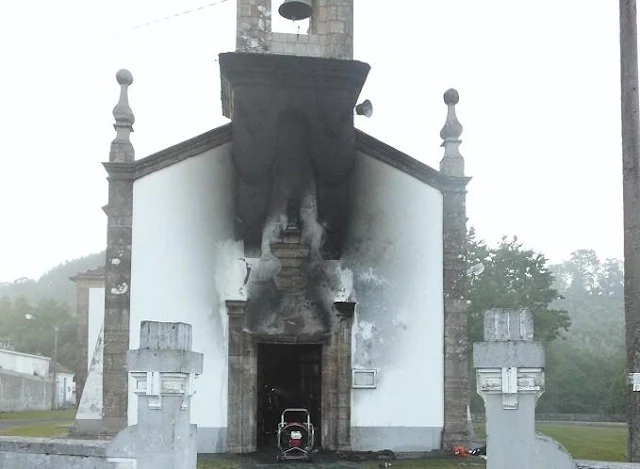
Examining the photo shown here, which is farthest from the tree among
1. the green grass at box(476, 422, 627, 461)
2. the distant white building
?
the distant white building

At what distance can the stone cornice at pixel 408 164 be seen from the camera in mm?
15117

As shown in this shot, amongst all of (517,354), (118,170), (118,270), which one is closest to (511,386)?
(517,354)

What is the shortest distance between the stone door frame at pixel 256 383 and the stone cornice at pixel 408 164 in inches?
117

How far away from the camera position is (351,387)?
47.4 feet

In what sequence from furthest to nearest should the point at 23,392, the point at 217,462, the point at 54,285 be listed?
the point at 54,285, the point at 23,392, the point at 217,462

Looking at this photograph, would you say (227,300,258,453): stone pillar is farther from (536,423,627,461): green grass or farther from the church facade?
(536,423,627,461): green grass

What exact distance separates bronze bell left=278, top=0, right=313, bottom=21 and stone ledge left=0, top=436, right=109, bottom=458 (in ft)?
24.3

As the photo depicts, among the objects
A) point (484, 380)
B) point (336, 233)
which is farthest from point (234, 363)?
point (484, 380)

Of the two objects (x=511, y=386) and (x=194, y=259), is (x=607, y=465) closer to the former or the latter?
(x=511, y=386)

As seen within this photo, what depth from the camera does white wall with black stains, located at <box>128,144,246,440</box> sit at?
14305 millimetres

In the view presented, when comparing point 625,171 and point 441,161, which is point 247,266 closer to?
point 441,161

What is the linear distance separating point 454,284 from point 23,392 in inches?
1519

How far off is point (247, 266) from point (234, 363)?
1845mm

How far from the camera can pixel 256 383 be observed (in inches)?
570
